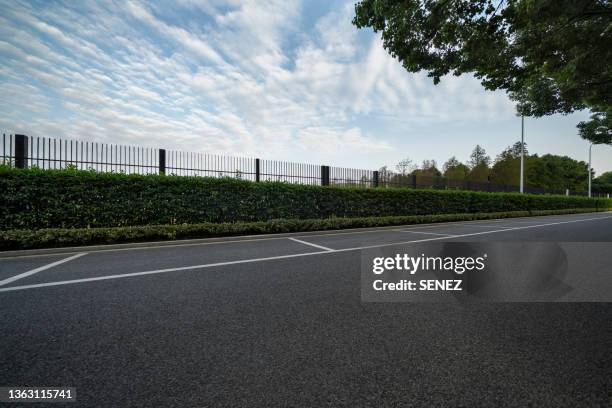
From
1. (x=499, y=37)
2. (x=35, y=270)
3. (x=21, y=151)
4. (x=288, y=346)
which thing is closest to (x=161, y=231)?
(x=35, y=270)

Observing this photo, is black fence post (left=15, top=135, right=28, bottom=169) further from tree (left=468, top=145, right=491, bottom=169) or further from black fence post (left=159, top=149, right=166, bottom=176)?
tree (left=468, top=145, right=491, bottom=169)

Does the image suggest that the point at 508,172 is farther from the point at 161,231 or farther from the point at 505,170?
the point at 161,231

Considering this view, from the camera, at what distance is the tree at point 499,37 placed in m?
5.84

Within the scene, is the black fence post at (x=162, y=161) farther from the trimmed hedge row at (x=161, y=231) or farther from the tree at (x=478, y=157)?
the tree at (x=478, y=157)

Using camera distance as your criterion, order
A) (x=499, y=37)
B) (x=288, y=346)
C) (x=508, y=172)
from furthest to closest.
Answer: (x=508, y=172), (x=499, y=37), (x=288, y=346)

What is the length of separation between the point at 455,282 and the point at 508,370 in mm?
2449

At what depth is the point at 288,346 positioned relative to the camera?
2201mm

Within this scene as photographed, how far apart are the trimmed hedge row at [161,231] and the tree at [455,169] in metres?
47.4

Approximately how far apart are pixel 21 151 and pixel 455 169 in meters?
65.5

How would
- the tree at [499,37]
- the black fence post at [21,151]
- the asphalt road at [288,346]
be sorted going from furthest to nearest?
the black fence post at [21,151] → the tree at [499,37] → the asphalt road at [288,346]

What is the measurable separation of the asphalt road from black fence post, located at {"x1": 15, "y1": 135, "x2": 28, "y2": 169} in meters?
5.90

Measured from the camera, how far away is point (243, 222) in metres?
9.85

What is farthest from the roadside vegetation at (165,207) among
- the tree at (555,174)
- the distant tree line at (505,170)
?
the tree at (555,174)

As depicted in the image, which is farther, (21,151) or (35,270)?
(21,151)
